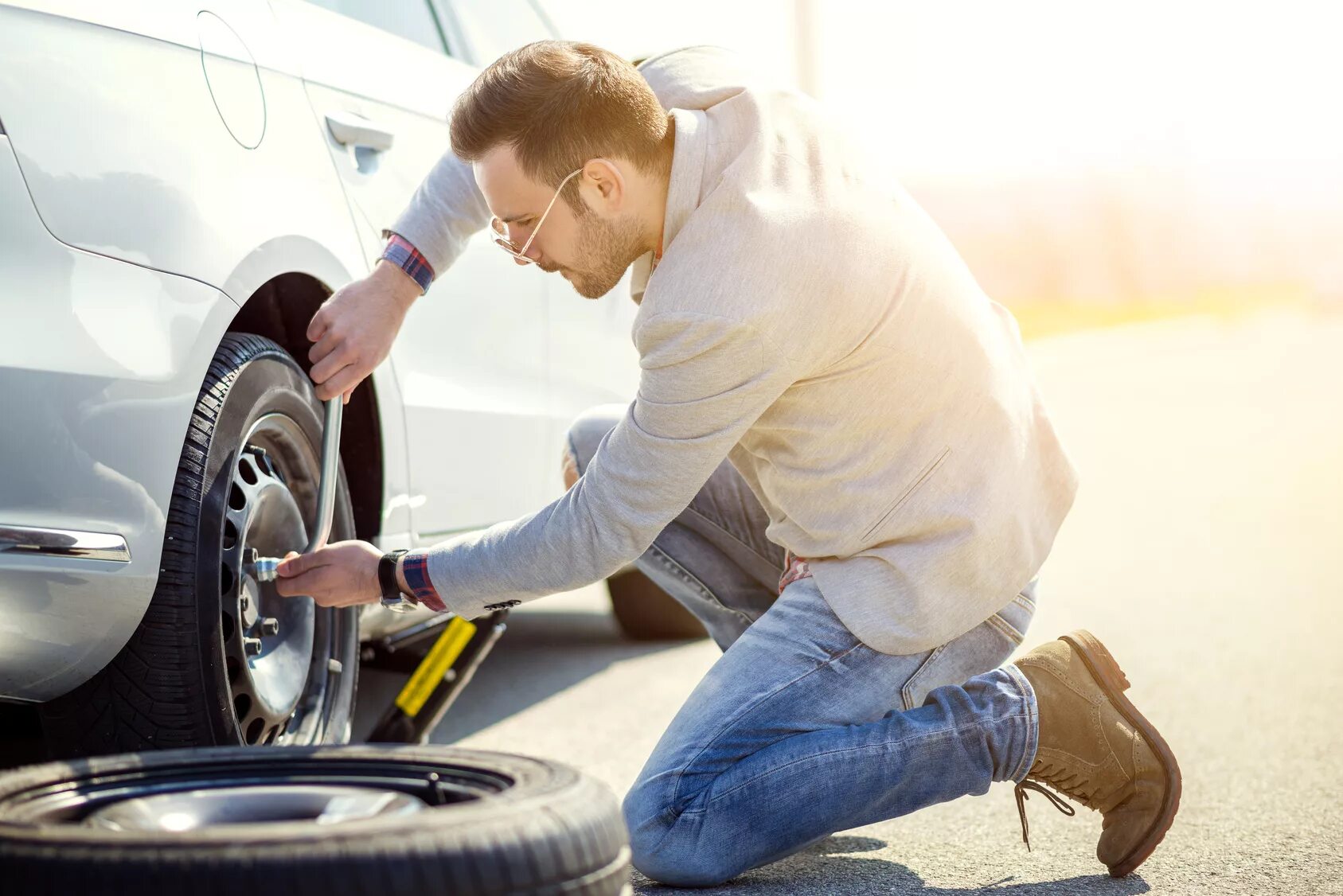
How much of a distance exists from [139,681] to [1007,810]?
4.92 feet

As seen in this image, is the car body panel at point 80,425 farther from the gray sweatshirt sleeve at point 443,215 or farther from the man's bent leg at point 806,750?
the man's bent leg at point 806,750

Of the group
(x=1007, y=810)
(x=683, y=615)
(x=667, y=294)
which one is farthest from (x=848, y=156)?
(x=683, y=615)

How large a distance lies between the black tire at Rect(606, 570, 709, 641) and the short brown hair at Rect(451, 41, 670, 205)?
2.30 m

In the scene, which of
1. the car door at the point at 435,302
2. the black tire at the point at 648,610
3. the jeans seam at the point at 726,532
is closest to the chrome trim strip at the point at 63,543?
the car door at the point at 435,302

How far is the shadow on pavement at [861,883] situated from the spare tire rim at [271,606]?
0.59 m

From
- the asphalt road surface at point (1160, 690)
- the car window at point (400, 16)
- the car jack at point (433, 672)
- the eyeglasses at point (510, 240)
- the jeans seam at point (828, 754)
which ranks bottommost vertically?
the asphalt road surface at point (1160, 690)

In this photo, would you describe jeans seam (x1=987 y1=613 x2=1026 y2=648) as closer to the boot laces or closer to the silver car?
the boot laces

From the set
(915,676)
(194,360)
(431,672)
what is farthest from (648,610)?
(194,360)

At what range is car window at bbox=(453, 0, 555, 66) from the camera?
3.31 metres

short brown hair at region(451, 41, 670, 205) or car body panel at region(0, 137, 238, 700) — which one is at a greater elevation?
short brown hair at region(451, 41, 670, 205)

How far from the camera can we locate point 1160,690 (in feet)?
11.6

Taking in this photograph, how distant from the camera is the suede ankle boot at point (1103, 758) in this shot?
2.16m

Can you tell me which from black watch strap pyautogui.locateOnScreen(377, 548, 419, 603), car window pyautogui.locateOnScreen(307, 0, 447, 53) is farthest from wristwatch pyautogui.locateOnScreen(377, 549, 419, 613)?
car window pyautogui.locateOnScreen(307, 0, 447, 53)

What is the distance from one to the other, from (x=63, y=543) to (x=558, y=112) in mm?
871
